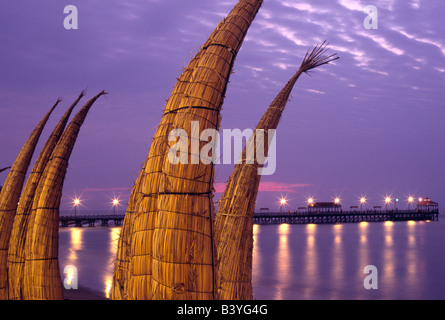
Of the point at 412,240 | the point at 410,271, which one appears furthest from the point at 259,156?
the point at 412,240

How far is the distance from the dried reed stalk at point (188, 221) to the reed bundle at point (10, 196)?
5.25 metres

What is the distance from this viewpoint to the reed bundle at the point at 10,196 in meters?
7.17

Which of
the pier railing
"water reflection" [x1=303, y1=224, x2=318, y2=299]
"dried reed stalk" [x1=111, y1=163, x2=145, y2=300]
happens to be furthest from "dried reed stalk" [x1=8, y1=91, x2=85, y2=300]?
the pier railing

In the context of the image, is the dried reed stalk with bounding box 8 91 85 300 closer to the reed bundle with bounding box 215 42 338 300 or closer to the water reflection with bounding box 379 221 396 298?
the reed bundle with bounding box 215 42 338 300

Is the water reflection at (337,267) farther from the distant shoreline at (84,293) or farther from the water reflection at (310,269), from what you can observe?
the distant shoreline at (84,293)

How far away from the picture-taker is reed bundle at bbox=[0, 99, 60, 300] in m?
7.17

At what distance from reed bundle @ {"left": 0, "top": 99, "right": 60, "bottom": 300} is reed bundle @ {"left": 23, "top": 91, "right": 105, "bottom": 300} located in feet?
4.87

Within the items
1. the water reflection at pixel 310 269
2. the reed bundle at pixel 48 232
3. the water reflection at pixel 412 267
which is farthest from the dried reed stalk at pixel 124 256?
the water reflection at pixel 412 267

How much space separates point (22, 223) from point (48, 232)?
4.49 ft

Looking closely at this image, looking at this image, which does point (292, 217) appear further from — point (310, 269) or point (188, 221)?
point (188, 221)

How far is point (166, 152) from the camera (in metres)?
3.11

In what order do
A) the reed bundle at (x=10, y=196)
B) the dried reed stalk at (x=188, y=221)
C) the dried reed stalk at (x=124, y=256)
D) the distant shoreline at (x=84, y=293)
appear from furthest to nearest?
the distant shoreline at (x=84, y=293) < the reed bundle at (x=10, y=196) < the dried reed stalk at (x=124, y=256) < the dried reed stalk at (x=188, y=221)

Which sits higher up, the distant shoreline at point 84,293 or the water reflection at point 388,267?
the water reflection at point 388,267
